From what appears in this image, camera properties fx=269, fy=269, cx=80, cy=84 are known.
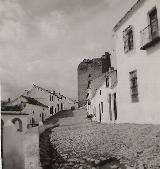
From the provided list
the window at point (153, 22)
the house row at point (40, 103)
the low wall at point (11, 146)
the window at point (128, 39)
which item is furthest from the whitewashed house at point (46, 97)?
the low wall at point (11, 146)

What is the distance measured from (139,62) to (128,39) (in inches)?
78.7

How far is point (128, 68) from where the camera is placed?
14.2 metres

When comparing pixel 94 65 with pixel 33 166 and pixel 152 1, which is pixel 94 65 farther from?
pixel 33 166

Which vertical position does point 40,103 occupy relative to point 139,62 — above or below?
below

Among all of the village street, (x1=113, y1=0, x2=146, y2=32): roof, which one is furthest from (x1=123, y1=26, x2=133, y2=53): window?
the village street

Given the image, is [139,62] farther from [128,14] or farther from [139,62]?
[128,14]

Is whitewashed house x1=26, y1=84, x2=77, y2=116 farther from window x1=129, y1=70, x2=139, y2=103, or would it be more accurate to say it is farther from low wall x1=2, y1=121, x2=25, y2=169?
low wall x1=2, y1=121, x2=25, y2=169

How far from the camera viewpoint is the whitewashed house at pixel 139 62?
11.7 meters

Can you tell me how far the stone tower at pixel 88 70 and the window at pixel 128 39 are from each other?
34.7 metres

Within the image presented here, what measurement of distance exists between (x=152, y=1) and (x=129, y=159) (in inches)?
290

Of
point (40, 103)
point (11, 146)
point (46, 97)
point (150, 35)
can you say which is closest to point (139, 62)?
point (150, 35)

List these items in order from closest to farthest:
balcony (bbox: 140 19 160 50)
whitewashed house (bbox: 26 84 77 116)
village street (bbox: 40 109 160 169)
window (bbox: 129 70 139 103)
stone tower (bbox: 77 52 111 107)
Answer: village street (bbox: 40 109 160 169) → balcony (bbox: 140 19 160 50) → window (bbox: 129 70 139 103) → whitewashed house (bbox: 26 84 77 116) → stone tower (bbox: 77 52 111 107)

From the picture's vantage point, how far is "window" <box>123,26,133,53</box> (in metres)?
14.2

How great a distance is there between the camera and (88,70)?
51.1 metres
